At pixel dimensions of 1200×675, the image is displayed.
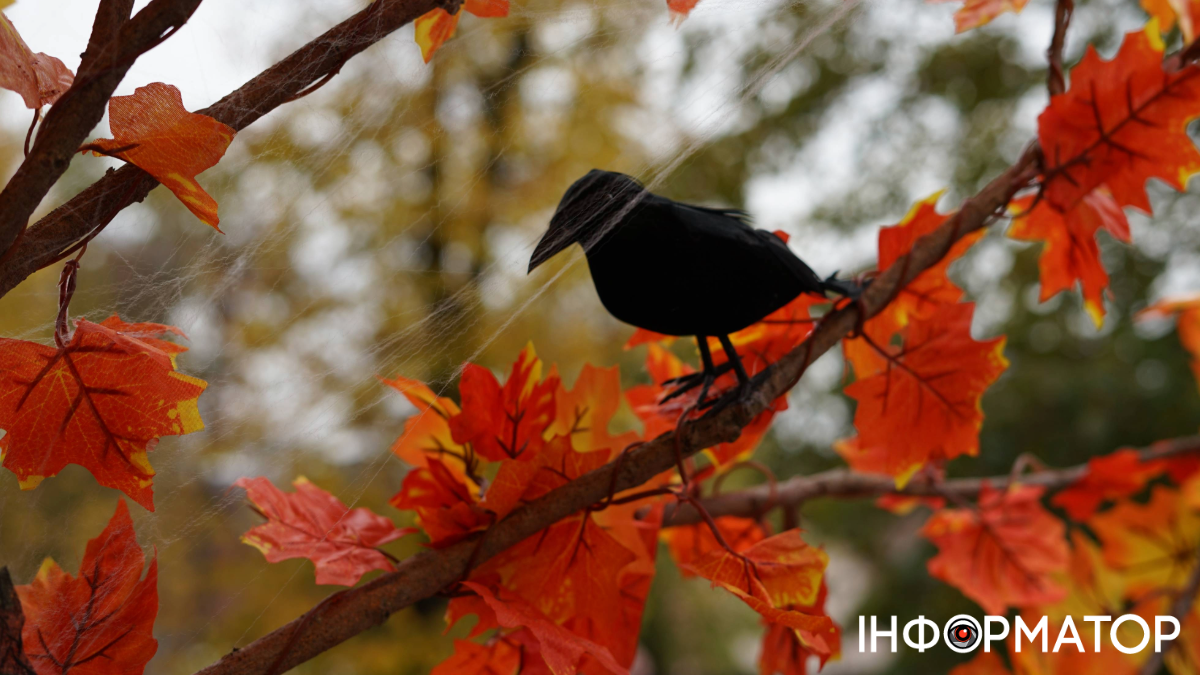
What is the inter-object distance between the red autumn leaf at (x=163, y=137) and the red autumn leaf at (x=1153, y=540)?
2.41 feet

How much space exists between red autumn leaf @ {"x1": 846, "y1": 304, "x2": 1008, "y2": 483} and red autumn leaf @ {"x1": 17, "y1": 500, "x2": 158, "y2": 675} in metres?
0.27

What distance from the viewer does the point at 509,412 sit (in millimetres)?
280

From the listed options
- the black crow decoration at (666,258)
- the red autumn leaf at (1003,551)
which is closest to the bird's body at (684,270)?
the black crow decoration at (666,258)

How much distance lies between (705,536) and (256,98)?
31 cm

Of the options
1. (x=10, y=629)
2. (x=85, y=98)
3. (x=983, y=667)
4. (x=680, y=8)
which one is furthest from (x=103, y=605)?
(x=983, y=667)

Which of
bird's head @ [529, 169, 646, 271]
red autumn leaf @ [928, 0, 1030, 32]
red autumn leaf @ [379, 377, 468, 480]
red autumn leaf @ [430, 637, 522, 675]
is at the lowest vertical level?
red autumn leaf @ [430, 637, 522, 675]

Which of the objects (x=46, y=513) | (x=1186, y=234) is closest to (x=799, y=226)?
(x=1186, y=234)

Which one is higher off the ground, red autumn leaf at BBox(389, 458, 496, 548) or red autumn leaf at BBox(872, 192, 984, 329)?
red autumn leaf at BBox(872, 192, 984, 329)

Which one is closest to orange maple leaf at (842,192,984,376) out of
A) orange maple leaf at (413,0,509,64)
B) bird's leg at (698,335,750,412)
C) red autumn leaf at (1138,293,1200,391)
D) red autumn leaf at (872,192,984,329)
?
red autumn leaf at (872,192,984,329)

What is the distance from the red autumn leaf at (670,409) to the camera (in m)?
0.31

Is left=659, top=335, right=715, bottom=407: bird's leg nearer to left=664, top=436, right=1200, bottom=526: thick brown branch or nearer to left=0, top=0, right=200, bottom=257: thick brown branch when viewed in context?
left=664, top=436, right=1200, bottom=526: thick brown branch

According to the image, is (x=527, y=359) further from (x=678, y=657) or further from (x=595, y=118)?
(x=678, y=657)

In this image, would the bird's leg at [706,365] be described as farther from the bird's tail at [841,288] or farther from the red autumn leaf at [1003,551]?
the red autumn leaf at [1003,551]

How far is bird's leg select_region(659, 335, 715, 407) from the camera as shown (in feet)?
0.93
